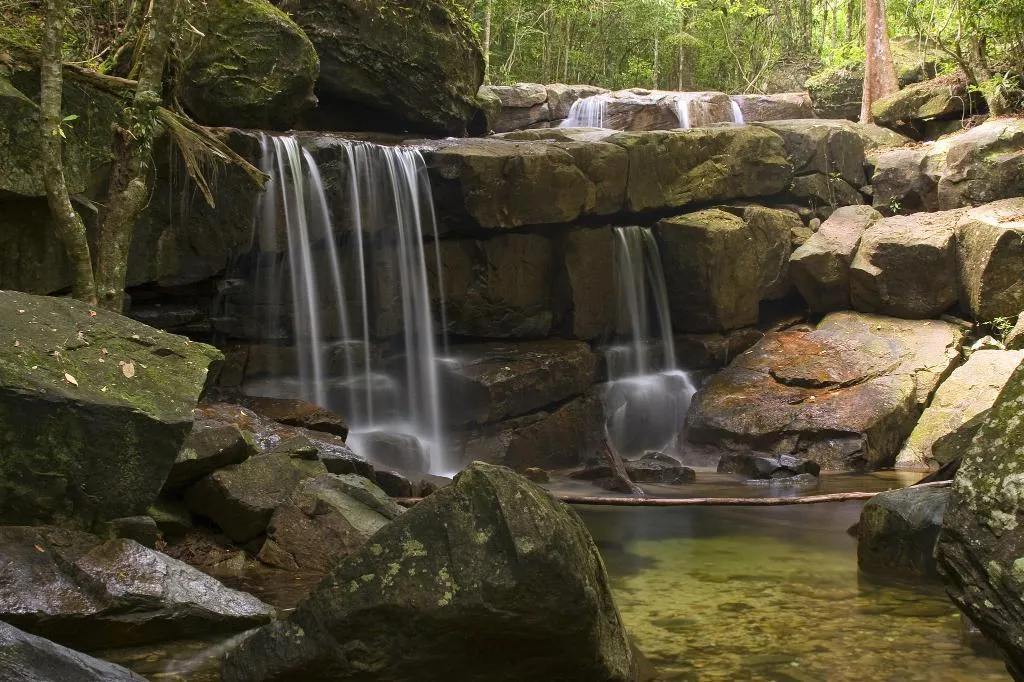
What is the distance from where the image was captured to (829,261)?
16.1 meters

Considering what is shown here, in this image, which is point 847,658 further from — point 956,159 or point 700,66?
point 700,66

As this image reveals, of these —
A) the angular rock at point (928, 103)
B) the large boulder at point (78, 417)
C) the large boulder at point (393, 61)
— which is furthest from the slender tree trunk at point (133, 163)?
the angular rock at point (928, 103)

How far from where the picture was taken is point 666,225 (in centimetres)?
1584

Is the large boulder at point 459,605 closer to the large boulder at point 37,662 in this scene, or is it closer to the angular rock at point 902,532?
the large boulder at point 37,662

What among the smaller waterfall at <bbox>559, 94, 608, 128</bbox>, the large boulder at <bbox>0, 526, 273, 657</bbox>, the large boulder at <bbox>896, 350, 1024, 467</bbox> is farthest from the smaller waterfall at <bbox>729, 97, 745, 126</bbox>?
the large boulder at <bbox>0, 526, 273, 657</bbox>

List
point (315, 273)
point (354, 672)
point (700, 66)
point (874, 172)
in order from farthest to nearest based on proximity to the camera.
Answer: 1. point (700, 66)
2. point (874, 172)
3. point (315, 273)
4. point (354, 672)

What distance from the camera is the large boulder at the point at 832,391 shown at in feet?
44.0

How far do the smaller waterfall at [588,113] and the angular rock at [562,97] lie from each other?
126 millimetres

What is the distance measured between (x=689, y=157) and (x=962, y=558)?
1322cm

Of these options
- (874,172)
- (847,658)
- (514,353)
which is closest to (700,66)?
(874,172)

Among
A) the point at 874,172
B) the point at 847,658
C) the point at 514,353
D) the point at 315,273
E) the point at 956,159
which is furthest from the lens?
the point at 874,172

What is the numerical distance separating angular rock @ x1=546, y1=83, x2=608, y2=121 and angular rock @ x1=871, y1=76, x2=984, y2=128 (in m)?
6.37

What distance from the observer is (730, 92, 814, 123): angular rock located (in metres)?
22.0

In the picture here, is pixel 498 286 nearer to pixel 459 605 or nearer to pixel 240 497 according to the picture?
pixel 240 497
